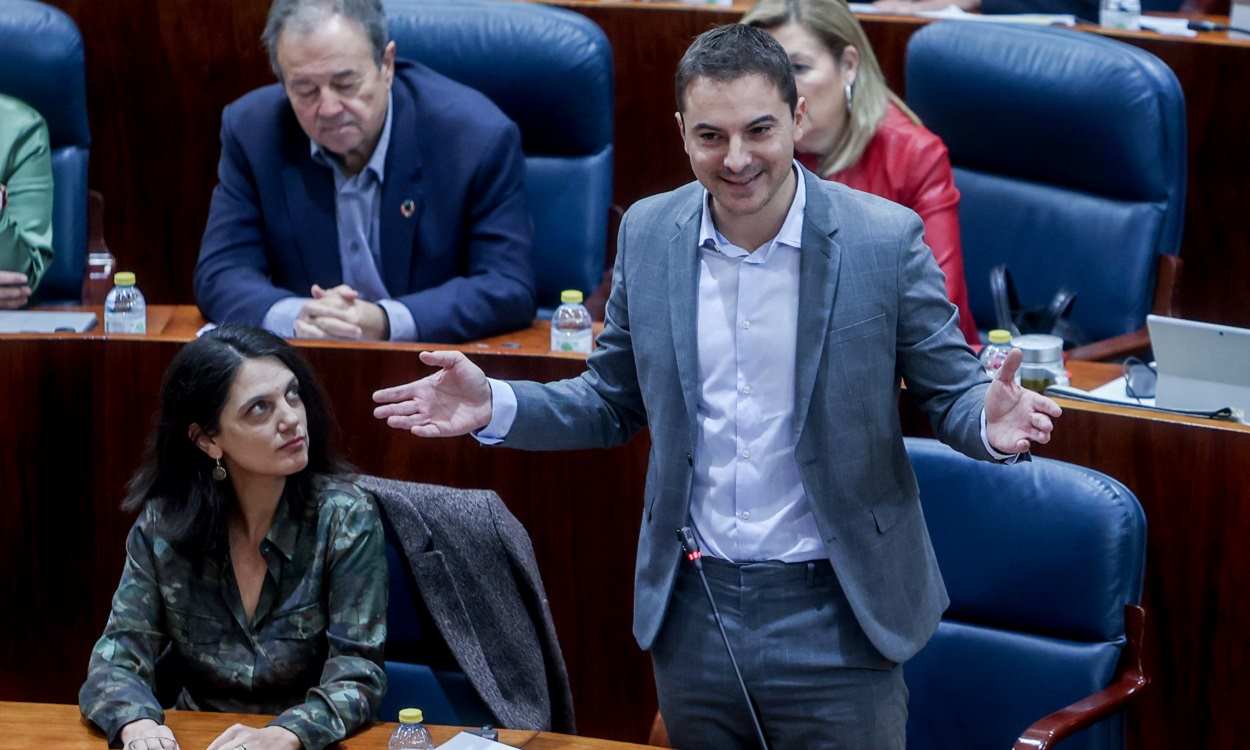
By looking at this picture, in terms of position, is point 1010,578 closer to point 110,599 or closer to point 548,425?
point 548,425

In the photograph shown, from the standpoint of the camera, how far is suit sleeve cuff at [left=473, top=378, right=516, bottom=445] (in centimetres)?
157

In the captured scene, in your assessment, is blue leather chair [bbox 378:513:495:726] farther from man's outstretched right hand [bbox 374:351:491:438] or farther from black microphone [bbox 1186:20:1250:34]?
black microphone [bbox 1186:20:1250:34]

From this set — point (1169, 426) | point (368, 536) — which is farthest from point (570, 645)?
point (1169, 426)

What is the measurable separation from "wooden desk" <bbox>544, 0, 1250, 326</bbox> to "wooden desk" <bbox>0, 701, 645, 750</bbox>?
66.1 inches

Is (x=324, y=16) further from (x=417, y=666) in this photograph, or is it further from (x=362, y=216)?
(x=417, y=666)

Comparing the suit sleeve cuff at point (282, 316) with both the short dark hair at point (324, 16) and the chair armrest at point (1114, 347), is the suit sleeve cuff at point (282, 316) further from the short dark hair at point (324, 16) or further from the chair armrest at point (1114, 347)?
the chair armrest at point (1114, 347)

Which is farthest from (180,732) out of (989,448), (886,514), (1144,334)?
(1144,334)

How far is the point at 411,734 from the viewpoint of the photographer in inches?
62.4

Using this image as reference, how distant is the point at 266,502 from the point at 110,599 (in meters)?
0.49

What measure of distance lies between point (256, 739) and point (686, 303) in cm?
54

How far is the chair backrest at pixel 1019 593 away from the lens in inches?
69.3

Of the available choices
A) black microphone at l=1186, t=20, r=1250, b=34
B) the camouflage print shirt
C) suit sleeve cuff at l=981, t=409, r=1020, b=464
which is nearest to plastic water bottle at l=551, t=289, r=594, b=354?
the camouflage print shirt

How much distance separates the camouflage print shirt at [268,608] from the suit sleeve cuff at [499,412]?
288 millimetres

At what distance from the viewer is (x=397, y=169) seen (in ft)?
8.05
